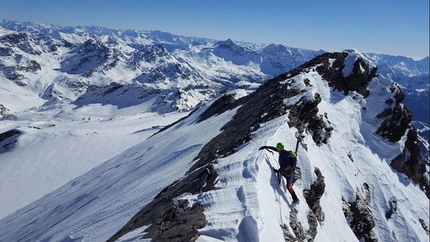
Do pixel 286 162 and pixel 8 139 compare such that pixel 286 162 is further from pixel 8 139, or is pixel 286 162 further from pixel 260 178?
pixel 8 139

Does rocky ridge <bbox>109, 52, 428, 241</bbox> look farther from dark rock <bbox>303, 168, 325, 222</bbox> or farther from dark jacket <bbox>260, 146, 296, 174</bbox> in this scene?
dark jacket <bbox>260, 146, 296, 174</bbox>

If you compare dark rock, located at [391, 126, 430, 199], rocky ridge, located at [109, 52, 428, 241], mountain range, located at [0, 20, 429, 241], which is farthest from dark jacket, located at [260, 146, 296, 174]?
dark rock, located at [391, 126, 430, 199]

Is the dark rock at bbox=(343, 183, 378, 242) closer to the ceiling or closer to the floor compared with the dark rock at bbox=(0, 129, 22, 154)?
closer to the floor

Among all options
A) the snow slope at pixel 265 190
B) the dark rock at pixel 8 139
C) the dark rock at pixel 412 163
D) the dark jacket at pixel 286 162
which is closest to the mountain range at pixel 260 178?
the snow slope at pixel 265 190

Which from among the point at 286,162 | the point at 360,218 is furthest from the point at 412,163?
the point at 286,162

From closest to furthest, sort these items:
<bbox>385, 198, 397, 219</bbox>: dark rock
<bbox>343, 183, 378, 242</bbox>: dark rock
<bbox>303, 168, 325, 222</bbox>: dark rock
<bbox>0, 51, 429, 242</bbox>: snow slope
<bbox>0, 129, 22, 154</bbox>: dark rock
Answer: <bbox>0, 51, 429, 242</bbox>: snow slope < <bbox>303, 168, 325, 222</bbox>: dark rock < <bbox>343, 183, 378, 242</bbox>: dark rock < <bbox>385, 198, 397, 219</bbox>: dark rock < <bbox>0, 129, 22, 154</bbox>: dark rock

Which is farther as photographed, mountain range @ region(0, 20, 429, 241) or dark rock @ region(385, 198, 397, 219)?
dark rock @ region(385, 198, 397, 219)

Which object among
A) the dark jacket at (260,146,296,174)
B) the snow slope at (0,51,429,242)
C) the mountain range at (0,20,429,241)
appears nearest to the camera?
the snow slope at (0,51,429,242)

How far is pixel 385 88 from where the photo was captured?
54000mm

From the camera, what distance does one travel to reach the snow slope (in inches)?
500

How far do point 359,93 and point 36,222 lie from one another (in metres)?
49.9

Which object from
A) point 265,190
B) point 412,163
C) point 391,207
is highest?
point 265,190

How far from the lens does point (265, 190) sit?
554 inches

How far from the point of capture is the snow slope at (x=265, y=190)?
12.7 meters
